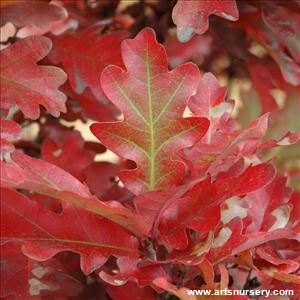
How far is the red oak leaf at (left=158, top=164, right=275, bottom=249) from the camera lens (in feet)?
2.22

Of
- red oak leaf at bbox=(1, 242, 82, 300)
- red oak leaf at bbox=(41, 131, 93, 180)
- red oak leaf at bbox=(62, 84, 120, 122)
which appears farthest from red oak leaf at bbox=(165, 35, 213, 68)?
red oak leaf at bbox=(1, 242, 82, 300)

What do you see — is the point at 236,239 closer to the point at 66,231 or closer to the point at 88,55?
the point at 66,231

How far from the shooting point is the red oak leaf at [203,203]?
26.6 inches

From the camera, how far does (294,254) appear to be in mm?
811

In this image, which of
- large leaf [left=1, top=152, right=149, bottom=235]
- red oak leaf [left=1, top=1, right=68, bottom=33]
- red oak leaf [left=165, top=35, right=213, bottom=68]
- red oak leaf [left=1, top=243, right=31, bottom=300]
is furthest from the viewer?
red oak leaf [left=165, top=35, right=213, bottom=68]

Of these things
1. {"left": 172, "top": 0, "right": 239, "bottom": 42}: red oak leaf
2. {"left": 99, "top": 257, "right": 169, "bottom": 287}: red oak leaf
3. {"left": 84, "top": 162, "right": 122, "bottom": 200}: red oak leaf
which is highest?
{"left": 172, "top": 0, "right": 239, "bottom": 42}: red oak leaf

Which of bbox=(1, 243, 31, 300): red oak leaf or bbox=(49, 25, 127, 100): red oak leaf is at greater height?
bbox=(49, 25, 127, 100): red oak leaf

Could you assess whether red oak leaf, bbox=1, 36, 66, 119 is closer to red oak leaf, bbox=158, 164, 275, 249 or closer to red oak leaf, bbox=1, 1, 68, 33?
red oak leaf, bbox=1, 1, 68, 33

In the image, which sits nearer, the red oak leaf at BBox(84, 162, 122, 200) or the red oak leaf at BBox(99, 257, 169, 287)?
the red oak leaf at BBox(99, 257, 169, 287)

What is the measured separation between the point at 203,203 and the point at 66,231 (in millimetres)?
143

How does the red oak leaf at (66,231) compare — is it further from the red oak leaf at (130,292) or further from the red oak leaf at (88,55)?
the red oak leaf at (88,55)

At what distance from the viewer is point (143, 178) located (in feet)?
2.30

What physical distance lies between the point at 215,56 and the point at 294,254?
0.82m

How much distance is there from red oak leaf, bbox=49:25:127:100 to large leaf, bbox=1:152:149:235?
0.86 feet
